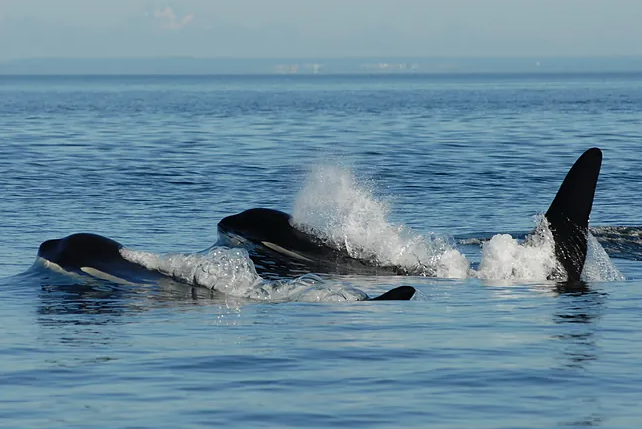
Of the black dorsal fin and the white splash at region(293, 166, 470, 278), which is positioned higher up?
the black dorsal fin

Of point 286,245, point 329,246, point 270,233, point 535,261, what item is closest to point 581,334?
point 535,261

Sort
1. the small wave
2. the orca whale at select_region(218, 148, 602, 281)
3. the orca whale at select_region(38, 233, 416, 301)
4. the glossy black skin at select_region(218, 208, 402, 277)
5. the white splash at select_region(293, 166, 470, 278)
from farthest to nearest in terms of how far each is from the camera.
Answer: the white splash at select_region(293, 166, 470, 278) < the glossy black skin at select_region(218, 208, 402, 277) < the orca whale at select_region(218, 148, 602, 281) < the orca whale at select_region(38, 233, 416, 301) < the small wave

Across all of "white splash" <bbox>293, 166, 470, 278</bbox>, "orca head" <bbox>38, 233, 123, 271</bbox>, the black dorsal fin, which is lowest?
"white splash" <bbox>293, 166, 470, 278</bbox>

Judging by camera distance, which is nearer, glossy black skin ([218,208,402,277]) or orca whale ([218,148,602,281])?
orca whale ([218,148,602,281])

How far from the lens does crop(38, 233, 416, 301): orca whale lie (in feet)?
Answer: 52.0

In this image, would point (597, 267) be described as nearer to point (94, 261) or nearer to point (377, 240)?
point (377, 240)

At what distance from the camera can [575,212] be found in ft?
54.7

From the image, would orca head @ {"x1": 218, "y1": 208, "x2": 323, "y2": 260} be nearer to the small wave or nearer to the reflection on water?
the small wave

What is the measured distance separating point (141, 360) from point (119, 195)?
19.1 m

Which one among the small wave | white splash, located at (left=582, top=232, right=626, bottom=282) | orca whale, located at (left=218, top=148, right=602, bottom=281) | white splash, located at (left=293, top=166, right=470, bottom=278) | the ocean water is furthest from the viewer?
white splash, located at (left=293, top=166, right=470, bottom=278)

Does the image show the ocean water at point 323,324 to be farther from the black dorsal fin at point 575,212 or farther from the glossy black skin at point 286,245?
the glossy black skin at point 286,245

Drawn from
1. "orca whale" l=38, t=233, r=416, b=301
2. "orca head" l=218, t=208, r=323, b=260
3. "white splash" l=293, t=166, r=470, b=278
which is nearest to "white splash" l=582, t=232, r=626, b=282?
"white splash" l=293, t=166, r=470, b=278

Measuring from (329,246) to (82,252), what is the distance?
4249 mm

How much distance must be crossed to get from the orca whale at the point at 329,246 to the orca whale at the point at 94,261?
6.74ft
